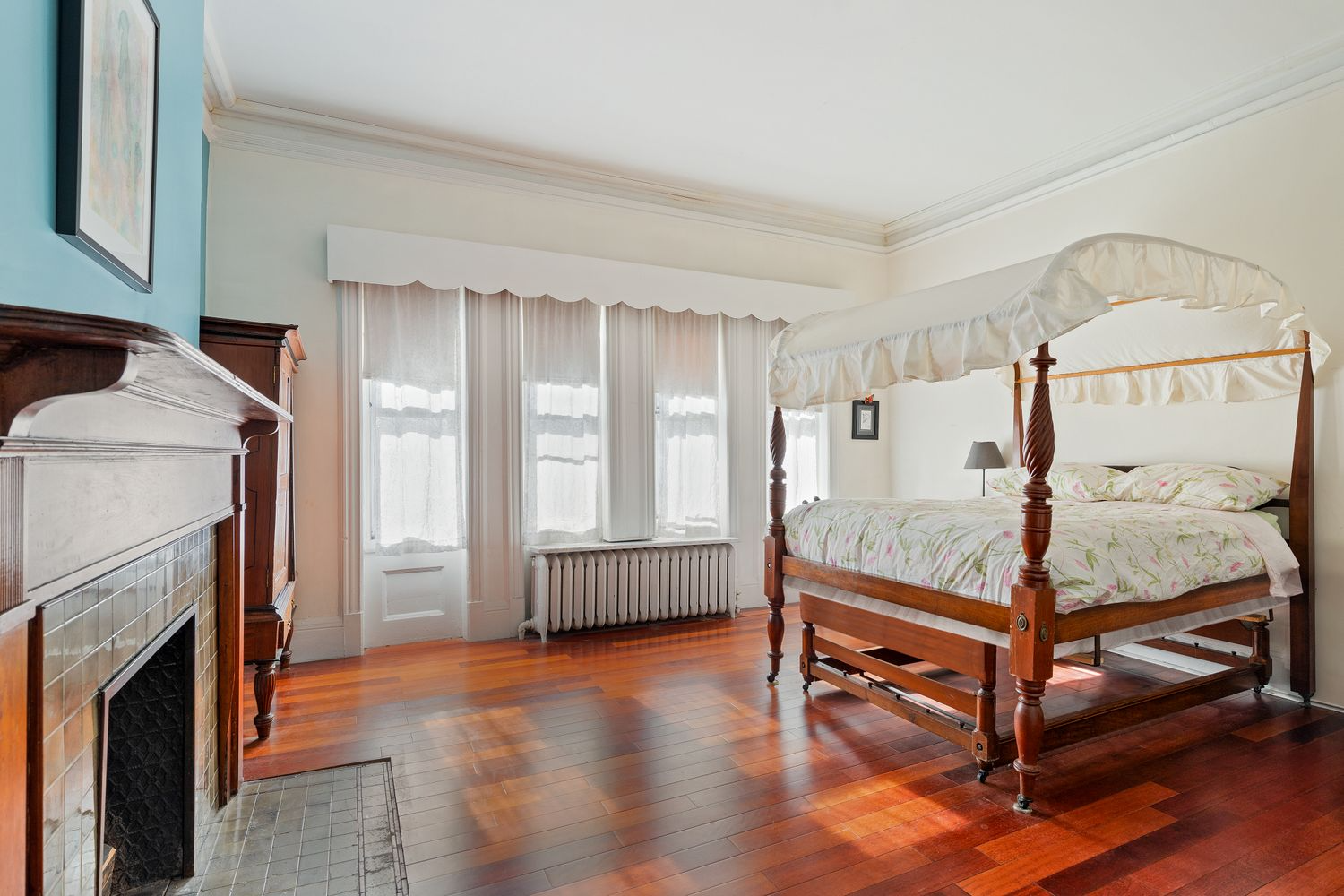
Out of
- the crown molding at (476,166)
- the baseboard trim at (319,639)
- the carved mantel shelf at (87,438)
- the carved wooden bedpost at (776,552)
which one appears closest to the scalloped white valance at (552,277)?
the crown molding at (476,166)

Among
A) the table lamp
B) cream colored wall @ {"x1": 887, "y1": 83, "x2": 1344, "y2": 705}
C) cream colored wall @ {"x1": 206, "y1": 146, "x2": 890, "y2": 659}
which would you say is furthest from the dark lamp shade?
cream colored wall @ {"x1": 206, "y1": 146, "x2": 890, "y2": 659}

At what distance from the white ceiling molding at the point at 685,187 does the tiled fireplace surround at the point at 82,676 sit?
2968 millimetres

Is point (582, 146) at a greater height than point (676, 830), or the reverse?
point (582, 146)

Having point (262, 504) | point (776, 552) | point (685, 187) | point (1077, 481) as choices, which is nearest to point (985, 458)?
point (1077, 481)

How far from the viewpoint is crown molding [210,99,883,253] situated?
13.4 ft

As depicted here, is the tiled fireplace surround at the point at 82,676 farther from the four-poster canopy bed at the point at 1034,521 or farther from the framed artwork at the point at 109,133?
the four-poster canopy bed at the point at 1034,521

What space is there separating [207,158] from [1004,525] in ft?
14.8

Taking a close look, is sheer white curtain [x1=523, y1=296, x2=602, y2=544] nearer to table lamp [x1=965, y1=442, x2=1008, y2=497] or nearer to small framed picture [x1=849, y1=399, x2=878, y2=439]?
small framed picture [x1=849, y1=399, x2=878, y2=439]

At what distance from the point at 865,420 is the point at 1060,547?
3.57 metres

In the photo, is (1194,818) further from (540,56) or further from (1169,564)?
(540,56)

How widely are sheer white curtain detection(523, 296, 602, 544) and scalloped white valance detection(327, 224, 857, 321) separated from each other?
7.5 inches

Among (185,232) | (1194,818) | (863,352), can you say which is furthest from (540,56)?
(1194,818)

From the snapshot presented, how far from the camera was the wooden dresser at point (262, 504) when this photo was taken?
9.80 ft

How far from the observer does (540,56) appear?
11.5ft
